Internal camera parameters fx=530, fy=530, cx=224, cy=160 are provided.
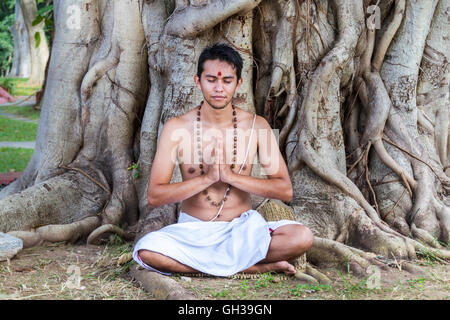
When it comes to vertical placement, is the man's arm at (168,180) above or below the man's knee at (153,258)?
above

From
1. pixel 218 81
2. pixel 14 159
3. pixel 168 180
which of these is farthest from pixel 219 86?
pixel 14 159

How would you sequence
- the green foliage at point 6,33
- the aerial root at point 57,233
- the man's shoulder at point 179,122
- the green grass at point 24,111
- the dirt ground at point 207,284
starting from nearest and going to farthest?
1. the dirt ground at point 207,284
2. the man's shoulder at point 179,122
3. the aerial root at point 57,233
4. the green grass at point 24,111
5. the green foliage at point 6,33

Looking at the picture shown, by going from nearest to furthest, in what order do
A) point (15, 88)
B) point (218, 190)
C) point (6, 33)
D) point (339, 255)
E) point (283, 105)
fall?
point (218, 190)
point (339, 255)
point (283, 105)
point (15, 88)
point (6, 33)

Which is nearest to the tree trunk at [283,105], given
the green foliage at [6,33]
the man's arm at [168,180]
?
the man's arm at [168,180]

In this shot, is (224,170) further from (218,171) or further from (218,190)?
(218,190)

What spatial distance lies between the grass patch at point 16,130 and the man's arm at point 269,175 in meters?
8.84

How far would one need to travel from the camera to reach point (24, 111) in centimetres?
1655

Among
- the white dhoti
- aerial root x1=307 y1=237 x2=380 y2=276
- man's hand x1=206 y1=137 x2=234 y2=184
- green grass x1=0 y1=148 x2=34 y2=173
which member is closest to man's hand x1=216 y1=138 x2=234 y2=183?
man's hand x1=206 y1=137 x2=234 y2=184

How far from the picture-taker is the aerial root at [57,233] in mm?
4234

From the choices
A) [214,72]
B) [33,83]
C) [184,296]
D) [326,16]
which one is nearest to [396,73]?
[326,16]

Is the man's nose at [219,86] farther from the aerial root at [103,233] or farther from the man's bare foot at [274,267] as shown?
the aerial root at [103,233]

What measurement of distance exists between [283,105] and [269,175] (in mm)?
1291
